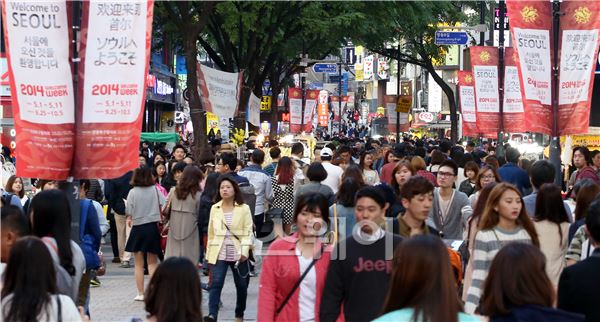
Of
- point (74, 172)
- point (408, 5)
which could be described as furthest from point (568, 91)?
point (408, 5)

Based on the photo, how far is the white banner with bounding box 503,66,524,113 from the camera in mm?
25453

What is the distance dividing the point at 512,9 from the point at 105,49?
254 inches

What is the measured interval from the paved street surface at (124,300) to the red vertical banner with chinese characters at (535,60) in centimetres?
381

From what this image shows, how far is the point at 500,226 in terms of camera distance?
8445 mm

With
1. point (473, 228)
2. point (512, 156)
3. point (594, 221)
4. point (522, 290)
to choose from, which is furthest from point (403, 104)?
point (522, 290)

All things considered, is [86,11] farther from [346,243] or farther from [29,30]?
[346,243]

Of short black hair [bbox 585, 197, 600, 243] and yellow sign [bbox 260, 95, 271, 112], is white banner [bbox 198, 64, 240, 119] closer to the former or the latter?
short black hair [bbox 585, 197, 600, 243]

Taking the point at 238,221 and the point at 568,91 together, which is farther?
the point at 568,91

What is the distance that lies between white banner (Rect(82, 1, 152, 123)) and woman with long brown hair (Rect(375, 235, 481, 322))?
4.19 m

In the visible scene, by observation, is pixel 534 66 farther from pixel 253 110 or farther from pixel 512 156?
pixel 253 110

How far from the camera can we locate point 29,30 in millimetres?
8797

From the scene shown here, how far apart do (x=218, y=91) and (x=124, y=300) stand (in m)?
10.2

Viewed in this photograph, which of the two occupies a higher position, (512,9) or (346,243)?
(512,9)

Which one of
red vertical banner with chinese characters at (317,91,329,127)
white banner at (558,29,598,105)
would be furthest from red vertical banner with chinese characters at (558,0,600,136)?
red vertical banner with chinese characters at (317,91,329,127)
